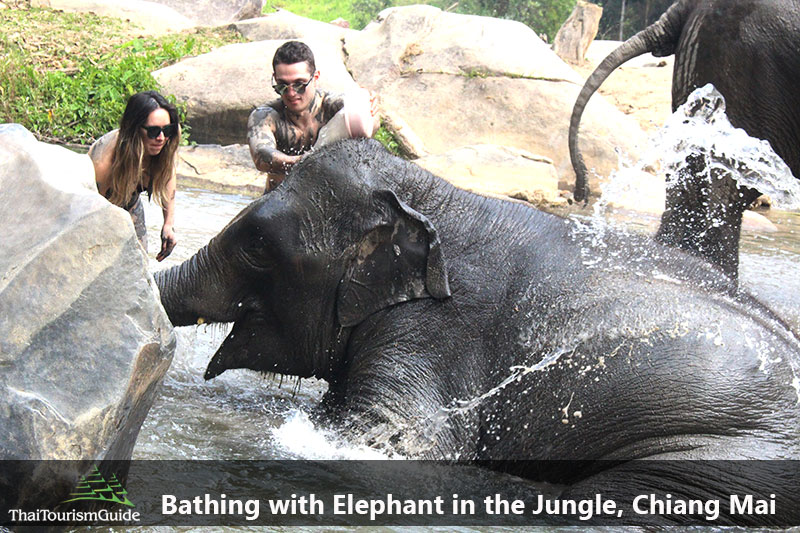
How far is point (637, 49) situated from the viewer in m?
6.53

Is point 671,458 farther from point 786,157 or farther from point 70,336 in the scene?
point 786,157

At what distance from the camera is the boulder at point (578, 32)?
19.8m

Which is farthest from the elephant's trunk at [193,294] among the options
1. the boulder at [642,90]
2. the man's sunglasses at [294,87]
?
the boulder at [642,90]

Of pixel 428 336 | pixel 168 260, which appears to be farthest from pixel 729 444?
pixel 168 260

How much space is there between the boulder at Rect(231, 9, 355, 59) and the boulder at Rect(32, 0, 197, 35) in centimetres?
123

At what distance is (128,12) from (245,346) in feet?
46.2

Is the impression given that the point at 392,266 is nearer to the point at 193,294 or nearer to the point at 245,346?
the point at 245,346

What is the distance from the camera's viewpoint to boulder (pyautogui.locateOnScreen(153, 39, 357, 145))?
12.0m

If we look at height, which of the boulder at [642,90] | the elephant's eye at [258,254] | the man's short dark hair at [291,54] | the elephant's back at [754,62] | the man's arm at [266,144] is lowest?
the boulder at [642,90]

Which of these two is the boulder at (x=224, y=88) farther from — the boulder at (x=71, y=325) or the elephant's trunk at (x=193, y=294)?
the boulder at (x=71, y=325)

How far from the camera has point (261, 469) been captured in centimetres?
349

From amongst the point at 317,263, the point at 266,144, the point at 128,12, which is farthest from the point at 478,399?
the point at 128,12

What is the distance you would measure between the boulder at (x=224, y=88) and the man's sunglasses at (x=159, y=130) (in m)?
7.11

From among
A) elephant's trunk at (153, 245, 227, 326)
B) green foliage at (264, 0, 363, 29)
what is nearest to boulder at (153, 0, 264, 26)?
green foliage at (264, 0, 363, 29)
